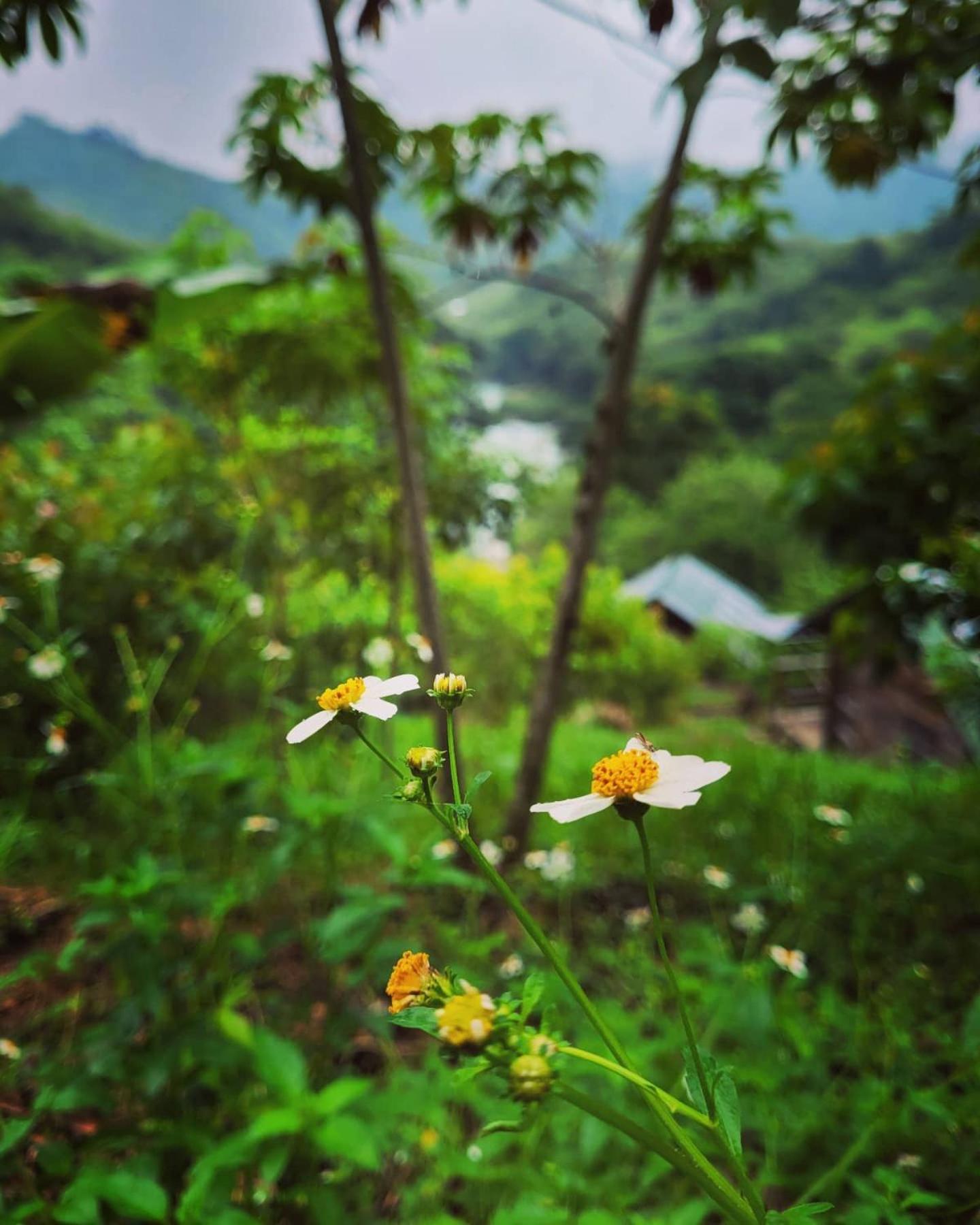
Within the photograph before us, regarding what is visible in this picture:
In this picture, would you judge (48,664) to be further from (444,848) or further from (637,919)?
(637,919)

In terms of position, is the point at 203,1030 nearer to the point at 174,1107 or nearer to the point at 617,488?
the point at 174,1107

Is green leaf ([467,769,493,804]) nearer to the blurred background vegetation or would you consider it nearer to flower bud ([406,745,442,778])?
flower bud ([406,745,442,778])

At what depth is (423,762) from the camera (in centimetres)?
29

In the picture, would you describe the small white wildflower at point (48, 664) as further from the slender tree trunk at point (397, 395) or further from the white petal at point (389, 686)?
the white petal at point (389, 686)

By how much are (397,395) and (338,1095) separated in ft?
3.98

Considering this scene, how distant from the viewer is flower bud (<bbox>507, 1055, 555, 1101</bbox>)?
23 cm

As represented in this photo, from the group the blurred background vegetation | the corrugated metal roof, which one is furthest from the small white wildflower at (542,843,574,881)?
the corrugated metal roof

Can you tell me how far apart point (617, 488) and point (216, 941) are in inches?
785

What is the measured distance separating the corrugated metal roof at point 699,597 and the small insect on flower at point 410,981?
12438 mm

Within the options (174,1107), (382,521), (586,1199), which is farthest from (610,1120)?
(382,521)

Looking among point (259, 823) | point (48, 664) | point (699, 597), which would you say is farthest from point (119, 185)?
point (699, 597)

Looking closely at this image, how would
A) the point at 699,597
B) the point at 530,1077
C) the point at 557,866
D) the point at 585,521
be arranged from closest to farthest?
1. the point at 530,1077
2. the point at 557,866
3. the point at 585,521
4. the point at 699,597

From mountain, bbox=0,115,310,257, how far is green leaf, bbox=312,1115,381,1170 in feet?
18.1

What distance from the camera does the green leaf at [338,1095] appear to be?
64 centimetres
